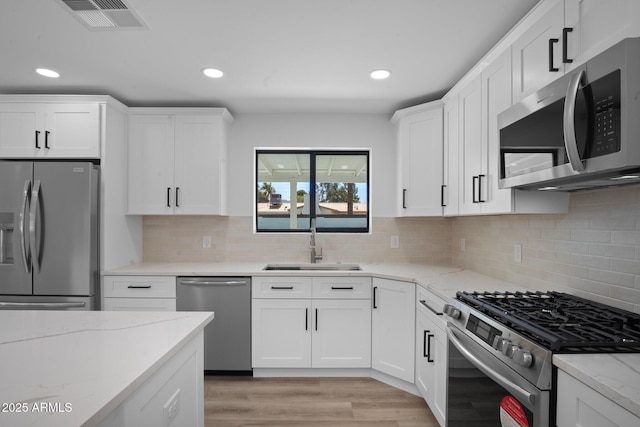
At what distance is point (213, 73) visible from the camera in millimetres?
2531

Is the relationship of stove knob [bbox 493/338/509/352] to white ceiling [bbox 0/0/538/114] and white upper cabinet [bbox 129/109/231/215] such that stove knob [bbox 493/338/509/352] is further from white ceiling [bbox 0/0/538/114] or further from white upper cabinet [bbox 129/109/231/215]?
white upper cabinet [bbox 129/109/231/215]

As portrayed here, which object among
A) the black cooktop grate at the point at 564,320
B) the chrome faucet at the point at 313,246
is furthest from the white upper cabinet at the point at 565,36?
the chrome faucet at the point at 313,246

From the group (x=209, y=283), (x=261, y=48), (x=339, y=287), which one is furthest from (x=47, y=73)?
(x=339, y=287)

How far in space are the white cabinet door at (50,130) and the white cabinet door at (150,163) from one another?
328 millimetres

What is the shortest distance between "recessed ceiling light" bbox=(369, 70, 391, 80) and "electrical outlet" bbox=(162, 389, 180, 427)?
7.65ft

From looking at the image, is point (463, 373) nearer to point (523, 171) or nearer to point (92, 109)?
point (523, 171)

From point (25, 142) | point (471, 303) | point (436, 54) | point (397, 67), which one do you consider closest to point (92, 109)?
point (25, 142)

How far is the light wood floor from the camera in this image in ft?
7.38

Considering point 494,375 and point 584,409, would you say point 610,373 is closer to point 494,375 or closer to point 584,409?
point 584,409

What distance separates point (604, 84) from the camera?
108cm

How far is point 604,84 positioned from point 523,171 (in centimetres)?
52

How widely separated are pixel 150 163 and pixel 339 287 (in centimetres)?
209

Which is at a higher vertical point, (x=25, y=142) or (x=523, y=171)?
(x=25, y=142)

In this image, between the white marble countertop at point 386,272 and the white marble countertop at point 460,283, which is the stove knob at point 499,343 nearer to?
the white marble countertop at point 460,283
